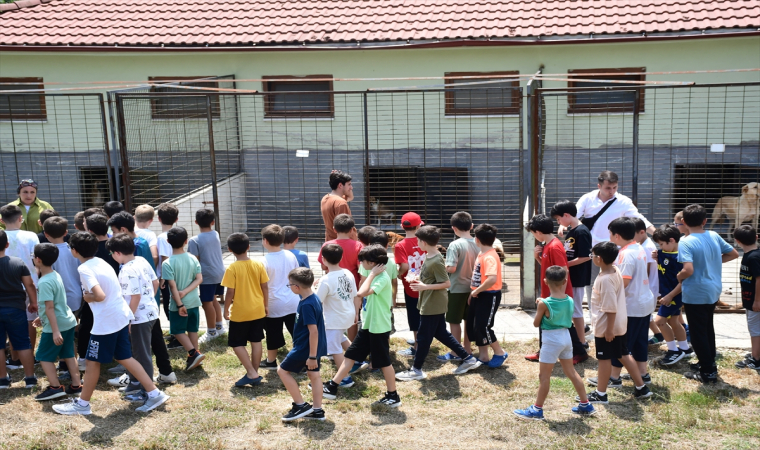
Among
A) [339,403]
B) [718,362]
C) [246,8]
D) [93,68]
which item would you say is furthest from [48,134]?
[718,362]

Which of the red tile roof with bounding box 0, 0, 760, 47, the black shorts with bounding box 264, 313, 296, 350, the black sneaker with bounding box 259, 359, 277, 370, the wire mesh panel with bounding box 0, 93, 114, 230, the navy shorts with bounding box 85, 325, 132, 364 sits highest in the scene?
the red tile roof with bounding box 0, 0, 760, 47

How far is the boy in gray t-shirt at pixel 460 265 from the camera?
5.99 m

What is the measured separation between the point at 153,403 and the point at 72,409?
58cm

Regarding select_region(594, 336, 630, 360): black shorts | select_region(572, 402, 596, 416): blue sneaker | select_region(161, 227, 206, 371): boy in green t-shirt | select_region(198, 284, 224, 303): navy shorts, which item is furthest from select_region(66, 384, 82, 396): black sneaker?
select_region(594, 336, 630, 360): black shorts

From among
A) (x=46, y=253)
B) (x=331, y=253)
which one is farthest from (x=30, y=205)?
(x=331, y=253)

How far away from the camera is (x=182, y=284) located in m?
6.01

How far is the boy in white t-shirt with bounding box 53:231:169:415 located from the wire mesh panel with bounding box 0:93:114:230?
805 cm

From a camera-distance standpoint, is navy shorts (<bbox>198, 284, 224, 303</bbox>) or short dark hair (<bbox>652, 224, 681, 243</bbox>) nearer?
short dark hair (<bbox>652, 224, 681, 243</bbox>)

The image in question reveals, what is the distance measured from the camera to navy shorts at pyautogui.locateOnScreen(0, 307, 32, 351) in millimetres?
5504

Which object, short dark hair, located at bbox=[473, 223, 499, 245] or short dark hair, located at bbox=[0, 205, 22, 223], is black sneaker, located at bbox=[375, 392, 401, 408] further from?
short dark hair, located at bbox=[0, 205, 22, 223]

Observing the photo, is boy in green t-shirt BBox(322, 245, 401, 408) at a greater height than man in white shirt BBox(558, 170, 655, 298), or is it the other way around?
man in white shirt BBox(558, 170, 655, 298)

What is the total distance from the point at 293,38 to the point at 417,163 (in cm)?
308

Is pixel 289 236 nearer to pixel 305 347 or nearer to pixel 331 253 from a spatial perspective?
pixel 331 253

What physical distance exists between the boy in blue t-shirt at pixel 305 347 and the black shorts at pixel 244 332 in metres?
0.79
